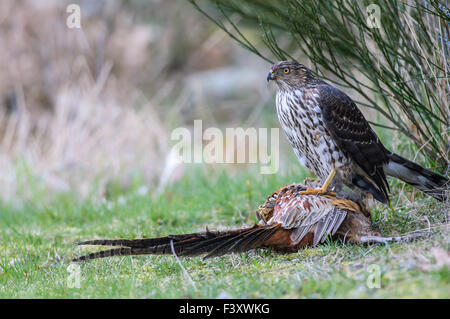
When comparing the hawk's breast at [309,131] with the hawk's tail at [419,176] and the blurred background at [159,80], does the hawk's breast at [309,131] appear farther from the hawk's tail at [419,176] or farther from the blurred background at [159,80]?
the hawk's tail at [419,176]

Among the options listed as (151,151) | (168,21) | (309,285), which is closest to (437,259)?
(309,285)

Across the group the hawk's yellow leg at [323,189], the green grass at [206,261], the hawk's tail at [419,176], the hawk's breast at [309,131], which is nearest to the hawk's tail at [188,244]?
the green grass at [206,261]

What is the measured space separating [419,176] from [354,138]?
59 centimetres

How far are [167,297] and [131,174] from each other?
193 inches

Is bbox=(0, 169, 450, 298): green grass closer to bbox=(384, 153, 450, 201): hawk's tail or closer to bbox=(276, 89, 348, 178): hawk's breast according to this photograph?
bbox=(384, 153, 450, 201): hawk's tail

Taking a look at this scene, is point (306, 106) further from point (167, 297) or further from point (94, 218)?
point (94, 218)

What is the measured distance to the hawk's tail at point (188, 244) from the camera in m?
3.35

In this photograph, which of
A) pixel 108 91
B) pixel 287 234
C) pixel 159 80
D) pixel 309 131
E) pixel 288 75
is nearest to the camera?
pixel 287 234

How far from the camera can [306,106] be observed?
424 centimetres

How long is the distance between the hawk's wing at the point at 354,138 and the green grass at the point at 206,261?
295 mm

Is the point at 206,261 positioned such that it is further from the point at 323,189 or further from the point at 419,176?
the point at 419,176

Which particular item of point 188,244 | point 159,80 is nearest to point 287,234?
point 188,244

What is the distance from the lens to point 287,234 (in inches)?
144

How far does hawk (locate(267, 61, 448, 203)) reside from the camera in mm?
4164
